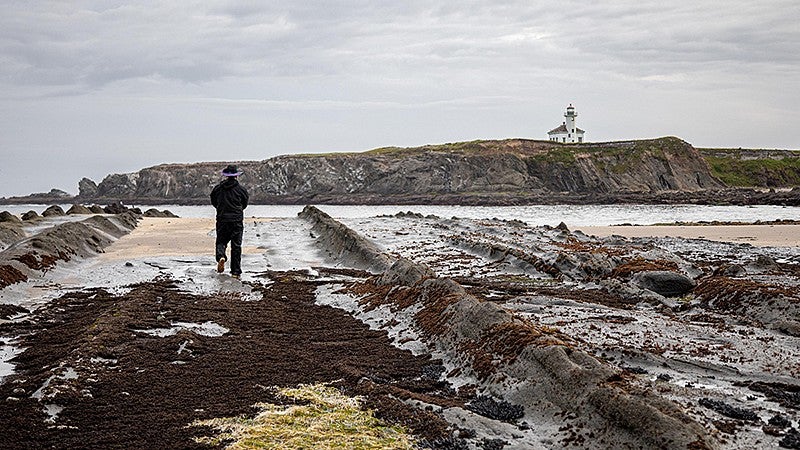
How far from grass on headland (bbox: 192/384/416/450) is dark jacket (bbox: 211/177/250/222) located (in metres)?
10.5

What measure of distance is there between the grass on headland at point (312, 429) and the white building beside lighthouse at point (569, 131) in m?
147

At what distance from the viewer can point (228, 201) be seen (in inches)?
663

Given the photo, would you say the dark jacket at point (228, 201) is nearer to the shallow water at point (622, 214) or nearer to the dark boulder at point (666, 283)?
the dark boulder at point (666, 283)

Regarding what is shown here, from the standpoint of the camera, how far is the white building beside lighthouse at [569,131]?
14900 cm

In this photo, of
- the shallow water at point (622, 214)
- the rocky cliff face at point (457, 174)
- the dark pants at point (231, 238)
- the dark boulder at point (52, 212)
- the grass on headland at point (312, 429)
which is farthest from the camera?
the rocky cliff face at point (457, 174)

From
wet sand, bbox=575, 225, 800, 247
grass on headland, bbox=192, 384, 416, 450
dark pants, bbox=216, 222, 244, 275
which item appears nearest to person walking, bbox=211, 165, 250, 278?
dark pants, bbox=216, 222, 244, 275

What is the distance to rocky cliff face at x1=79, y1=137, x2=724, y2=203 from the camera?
114 metres

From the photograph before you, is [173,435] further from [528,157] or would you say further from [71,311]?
[528,157]

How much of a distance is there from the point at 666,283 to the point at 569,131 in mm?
139956

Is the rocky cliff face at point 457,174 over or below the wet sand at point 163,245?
over

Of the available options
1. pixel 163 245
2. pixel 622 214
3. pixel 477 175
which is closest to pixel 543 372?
pixel 163 245

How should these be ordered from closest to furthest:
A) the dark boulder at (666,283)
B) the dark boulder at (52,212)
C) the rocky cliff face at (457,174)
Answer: the dark boulder at (666,283), the dark boulder at (52,212), the rocky cliff face at (457,174)

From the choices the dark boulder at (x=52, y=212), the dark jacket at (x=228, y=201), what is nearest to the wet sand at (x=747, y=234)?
the dark jacket at (x=228, y=201)

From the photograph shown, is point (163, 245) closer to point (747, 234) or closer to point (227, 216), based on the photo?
point (227, 216)
